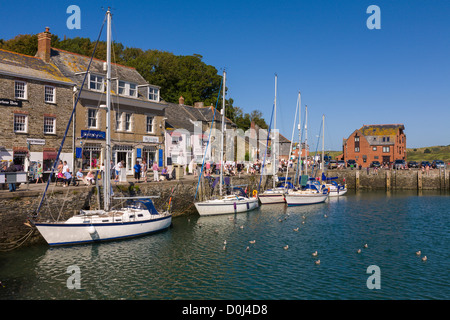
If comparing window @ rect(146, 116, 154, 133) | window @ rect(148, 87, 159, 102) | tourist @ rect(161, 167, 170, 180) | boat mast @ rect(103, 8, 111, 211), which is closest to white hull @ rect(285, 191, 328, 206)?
tourist @ rect(161, 167, 170, 180)

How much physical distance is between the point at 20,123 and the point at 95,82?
734cm

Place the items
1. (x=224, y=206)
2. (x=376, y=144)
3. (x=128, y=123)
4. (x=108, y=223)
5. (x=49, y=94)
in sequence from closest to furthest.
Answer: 1. (x=108, y=223)
2. (x=49, y=94)
3. (x=224, y=206)
4. (x=128, y=123)
5. (x=376, y=144)

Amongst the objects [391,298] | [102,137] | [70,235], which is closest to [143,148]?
[102,137]

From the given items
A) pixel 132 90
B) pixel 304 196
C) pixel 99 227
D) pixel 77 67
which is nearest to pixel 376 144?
pixel 304 196

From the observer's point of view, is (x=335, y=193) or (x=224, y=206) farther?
(x=335, y=193)

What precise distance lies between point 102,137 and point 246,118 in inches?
1947

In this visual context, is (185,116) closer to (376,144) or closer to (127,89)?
(127,89)

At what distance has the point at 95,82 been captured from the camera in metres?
32.2

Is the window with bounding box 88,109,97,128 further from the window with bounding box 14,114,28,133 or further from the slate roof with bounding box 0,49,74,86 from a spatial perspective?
the window with bounding box 14,114,28,133

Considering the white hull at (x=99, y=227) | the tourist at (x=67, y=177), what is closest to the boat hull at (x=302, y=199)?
the white hull at (x=99, y=227)

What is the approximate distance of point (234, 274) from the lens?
16.9 meters

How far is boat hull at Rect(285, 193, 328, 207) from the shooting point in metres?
37.6

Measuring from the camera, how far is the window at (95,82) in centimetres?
3194

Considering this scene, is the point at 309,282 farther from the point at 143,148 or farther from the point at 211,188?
the point at 143,148
